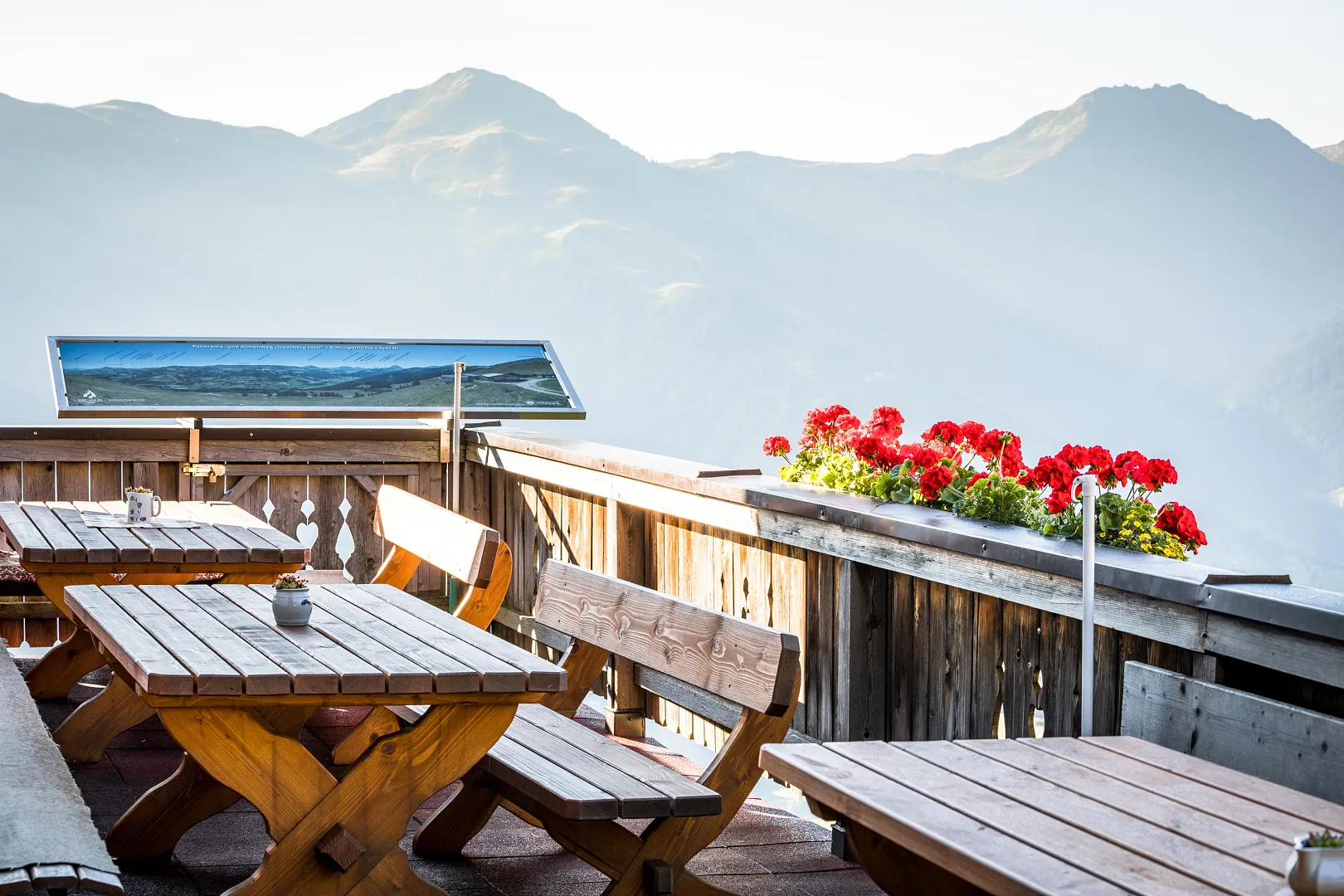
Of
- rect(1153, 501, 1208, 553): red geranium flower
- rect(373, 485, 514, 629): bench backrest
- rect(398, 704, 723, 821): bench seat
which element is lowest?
rect(398, 704, 723, 821): bench seat

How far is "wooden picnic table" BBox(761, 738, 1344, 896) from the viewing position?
6.58 ft

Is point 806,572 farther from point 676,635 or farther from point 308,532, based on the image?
point 308,532

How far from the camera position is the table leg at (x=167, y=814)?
12.3ft

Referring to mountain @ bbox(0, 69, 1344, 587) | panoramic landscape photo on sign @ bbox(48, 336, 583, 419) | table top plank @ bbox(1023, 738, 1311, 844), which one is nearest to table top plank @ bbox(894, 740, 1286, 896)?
table top plank @ bbox(1023, 738, 1311, 844)

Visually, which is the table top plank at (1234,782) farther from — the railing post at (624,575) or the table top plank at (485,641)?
the railing post at (624,575)

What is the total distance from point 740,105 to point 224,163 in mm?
29154

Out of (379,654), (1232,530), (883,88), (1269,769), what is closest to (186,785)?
(379,654)

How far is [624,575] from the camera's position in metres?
5.75

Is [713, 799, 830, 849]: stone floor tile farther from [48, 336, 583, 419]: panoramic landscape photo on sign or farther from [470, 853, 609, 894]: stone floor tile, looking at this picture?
[48, 336, 583, 419]: panoramic landscape photo on sign

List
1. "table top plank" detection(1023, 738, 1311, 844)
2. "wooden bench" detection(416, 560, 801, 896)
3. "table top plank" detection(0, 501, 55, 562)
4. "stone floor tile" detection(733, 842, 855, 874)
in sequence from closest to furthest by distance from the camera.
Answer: "table top plank" detection(1023, 738, 1311, 844)
"wooden bench" detection(416, 560, 801, 896)
"stone floor tile" detection(733, 842, 855, 874)
"table top plank" detection(0, 501, 55, 562)

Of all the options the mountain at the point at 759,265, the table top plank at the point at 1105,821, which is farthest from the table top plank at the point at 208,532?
the mountain at the point at 759,265

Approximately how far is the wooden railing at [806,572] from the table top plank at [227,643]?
1698 millimetres

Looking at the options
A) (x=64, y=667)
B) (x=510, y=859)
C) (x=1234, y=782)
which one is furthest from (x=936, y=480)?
(x=64, y=667)

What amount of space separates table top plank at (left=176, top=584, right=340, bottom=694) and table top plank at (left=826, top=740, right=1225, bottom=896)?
3.31 feet
